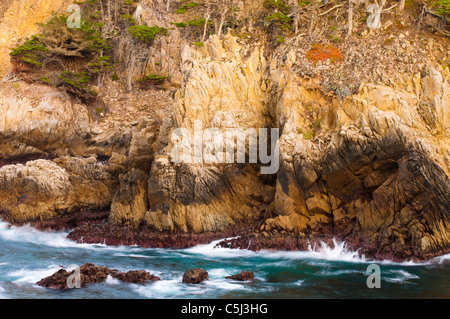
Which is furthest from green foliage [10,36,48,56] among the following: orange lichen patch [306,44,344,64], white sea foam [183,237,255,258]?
white sea foam [183,237,255,258]

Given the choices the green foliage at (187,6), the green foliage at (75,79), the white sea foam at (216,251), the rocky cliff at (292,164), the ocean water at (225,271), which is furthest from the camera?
the green foliage at (75,79)

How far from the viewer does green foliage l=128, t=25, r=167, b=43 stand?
4122 centimetres

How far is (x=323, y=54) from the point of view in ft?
85.8

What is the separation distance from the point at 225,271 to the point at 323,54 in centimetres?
1519

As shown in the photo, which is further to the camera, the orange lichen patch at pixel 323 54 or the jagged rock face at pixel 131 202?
the jagged rock face at pixel 131 202

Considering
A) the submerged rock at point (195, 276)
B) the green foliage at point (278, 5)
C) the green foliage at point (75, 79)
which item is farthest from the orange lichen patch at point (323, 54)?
the green foliage at point (75, 79)

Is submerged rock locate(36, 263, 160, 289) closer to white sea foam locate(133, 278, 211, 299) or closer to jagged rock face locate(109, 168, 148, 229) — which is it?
white sea foam locate(133, 278, 211, 299)

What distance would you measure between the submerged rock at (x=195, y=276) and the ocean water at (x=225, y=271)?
0.85ft

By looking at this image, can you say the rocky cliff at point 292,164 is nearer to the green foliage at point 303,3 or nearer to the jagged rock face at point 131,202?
the jagged rock face at point 131,202

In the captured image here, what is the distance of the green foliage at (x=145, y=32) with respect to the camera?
4122 cm

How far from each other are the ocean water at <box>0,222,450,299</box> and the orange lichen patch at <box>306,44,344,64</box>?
11.7m

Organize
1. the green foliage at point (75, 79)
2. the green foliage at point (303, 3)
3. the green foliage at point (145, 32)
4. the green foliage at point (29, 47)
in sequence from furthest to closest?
1. the green foliage at point (145, 32)
2. the green foliage at point (29, 47)
3. the green foliage at point (75, 79)
4. the green foliage at point (303, 3)
